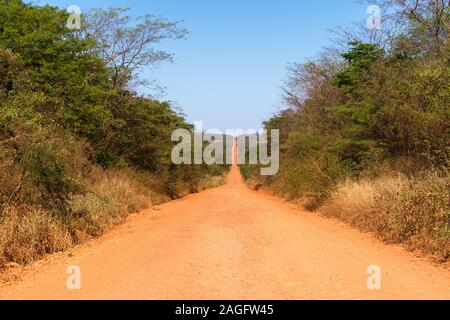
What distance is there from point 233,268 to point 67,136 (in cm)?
835

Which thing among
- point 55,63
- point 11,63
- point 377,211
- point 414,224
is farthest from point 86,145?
point 414,224

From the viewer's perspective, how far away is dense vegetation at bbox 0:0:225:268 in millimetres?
10602

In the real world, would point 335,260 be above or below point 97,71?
below

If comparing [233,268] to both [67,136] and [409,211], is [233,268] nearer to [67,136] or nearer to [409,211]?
[409,211]

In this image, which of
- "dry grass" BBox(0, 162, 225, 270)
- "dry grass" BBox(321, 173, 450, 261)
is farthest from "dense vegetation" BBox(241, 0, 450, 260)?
"dry grass" BBox(0, 162, 225, 270)

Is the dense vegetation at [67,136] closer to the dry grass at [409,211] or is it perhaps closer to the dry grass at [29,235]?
the dry grass at [29,235]

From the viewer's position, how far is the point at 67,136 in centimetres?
1395

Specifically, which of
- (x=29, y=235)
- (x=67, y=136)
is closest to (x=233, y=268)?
(x=29, y=235)

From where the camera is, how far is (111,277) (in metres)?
7.07

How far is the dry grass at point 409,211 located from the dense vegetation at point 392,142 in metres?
0.02

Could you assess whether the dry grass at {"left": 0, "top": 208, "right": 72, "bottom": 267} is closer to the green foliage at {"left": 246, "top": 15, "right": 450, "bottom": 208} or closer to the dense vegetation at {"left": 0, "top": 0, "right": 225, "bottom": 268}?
the dense vegetation at {"left": 0, "top": 0, "right": 225, "bottom": 268}
